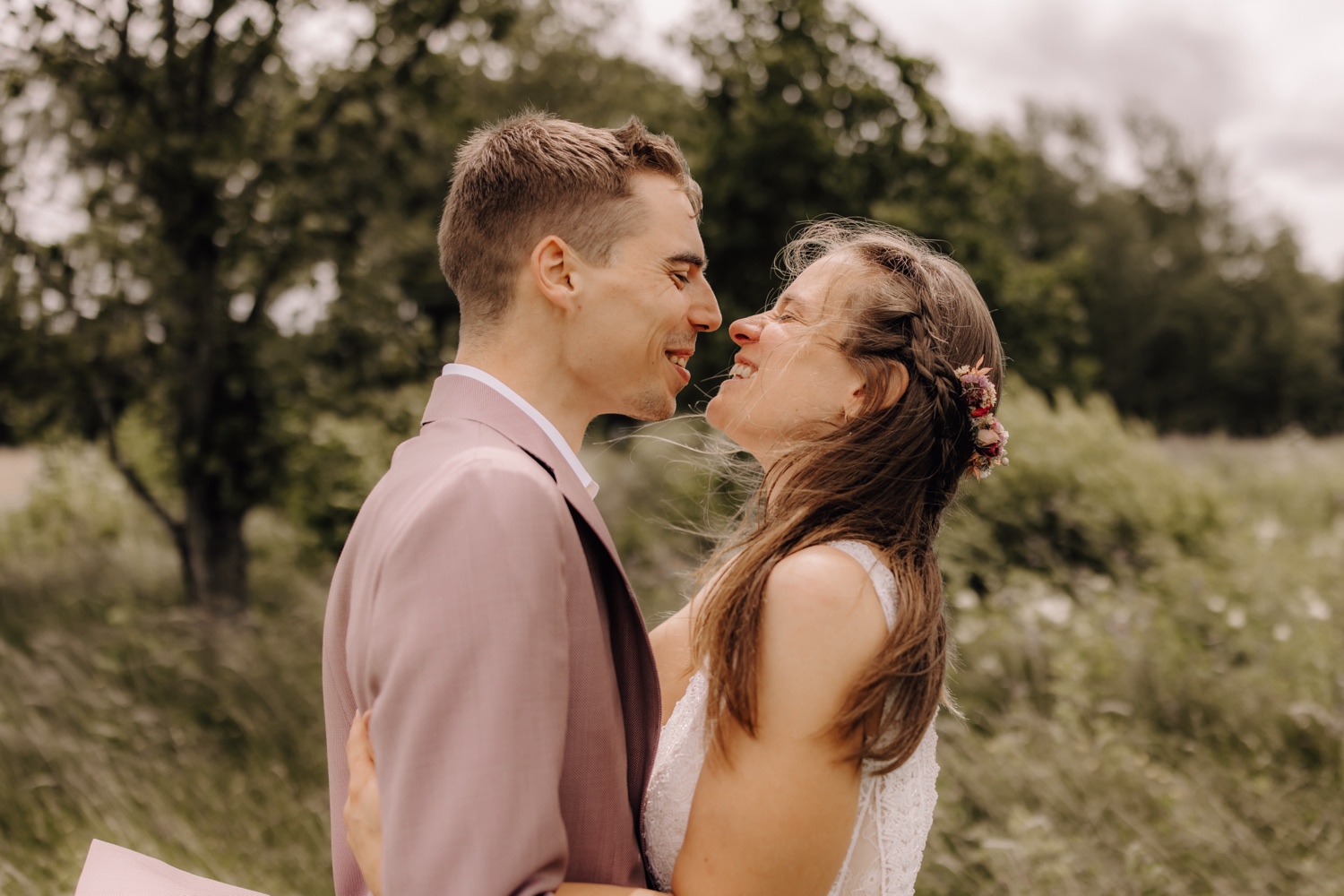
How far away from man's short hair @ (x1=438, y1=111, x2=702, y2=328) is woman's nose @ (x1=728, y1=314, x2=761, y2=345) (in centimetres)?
58

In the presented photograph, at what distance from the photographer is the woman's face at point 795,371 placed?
2.39 m

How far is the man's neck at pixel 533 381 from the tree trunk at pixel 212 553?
588 centimetres

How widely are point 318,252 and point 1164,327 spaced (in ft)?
145

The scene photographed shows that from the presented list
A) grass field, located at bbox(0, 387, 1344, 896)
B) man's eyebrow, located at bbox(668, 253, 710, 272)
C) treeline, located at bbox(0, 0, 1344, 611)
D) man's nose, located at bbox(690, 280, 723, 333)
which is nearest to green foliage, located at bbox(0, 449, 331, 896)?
grass field, located at bbox(0, 387, 1344, 896)

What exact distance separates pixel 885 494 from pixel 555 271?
0.87 metres

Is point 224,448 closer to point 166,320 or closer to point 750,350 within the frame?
point 166,320

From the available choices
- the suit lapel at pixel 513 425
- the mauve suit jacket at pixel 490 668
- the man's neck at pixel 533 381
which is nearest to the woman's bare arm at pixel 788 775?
the mauve suit jacket at pixel 490 668

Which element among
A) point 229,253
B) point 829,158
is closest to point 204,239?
point 229,253

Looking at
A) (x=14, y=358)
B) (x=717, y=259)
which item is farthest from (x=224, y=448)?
(x=717, y=259)

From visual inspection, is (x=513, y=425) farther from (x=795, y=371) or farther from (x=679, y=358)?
(x=795, y=371)

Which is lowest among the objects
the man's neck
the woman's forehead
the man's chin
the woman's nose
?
the man's neck

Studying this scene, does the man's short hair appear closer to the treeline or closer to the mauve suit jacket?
the mauve suit jacket

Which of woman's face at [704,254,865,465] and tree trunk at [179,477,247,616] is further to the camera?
tree trunk at [179,477,247,616]

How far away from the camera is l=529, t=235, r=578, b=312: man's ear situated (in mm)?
1972
